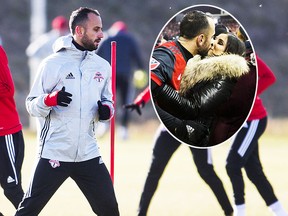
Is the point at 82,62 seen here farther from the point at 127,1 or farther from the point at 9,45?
the point at 127,1

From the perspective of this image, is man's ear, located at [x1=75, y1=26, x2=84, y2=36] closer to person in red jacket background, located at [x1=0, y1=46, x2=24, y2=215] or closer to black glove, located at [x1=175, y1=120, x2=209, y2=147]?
person in red jacket background, located at [x1=0, y1=46, x2=24, y2=215]

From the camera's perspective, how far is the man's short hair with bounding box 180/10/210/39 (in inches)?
224

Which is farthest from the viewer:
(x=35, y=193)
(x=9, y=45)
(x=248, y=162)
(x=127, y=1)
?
(x=127, y=1)

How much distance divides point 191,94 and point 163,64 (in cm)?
24

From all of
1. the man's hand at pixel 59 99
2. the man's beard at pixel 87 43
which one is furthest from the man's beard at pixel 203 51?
the man's beard at pixel 87 43

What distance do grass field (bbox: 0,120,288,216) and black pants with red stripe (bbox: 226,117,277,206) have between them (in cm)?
72

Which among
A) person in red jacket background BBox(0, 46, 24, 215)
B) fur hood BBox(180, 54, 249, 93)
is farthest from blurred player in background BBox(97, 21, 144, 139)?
fur hood BBox(180, 54, 249, 93)

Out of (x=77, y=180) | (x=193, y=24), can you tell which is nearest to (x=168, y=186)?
(x=77, y=180)

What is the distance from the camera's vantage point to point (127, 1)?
3025cm

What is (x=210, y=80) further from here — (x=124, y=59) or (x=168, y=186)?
(x=124, y=59)

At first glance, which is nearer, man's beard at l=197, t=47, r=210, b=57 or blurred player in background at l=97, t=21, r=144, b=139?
man's beard at l=197, t=47, r=210, b=57

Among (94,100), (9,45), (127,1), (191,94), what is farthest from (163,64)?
(127,1)

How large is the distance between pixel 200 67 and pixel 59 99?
124cm

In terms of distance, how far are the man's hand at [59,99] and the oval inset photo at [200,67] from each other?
34.2 inches
